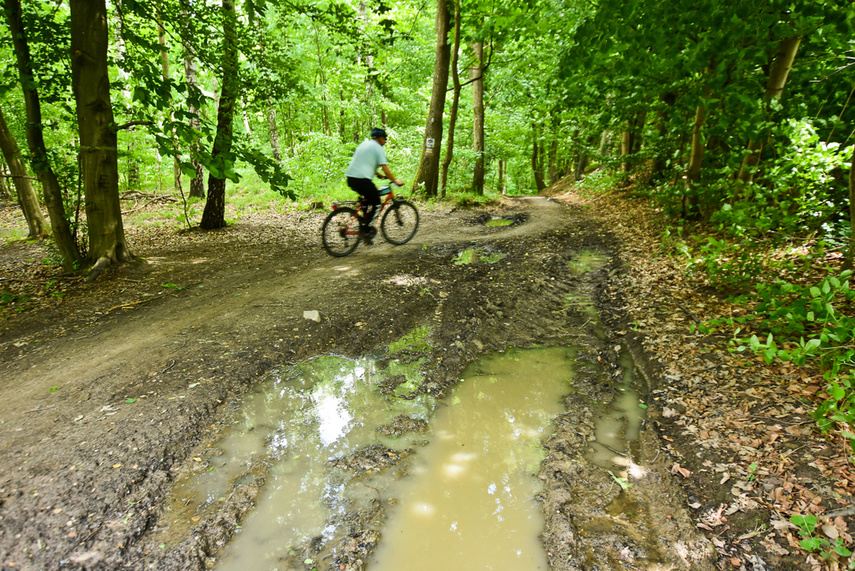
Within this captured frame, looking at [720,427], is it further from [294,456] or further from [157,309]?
[157,309]

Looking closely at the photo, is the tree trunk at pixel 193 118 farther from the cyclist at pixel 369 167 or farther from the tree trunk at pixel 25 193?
the tree trunk at pixel 25 193

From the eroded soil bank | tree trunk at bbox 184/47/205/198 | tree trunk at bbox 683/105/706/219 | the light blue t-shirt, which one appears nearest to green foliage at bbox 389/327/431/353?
the eroded soil bank

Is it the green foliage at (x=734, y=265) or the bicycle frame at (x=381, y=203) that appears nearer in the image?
the green foliage at (x=734, y=265)

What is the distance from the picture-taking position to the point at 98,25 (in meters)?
5.70

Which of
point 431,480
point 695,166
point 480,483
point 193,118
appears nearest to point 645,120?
point 695,166

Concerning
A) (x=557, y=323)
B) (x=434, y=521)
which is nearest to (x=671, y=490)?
(x=434, y=521)

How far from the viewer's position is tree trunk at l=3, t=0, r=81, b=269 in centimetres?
595

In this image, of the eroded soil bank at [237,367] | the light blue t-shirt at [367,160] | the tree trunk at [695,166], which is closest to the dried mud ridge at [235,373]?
the eroded soil bank at [237,367]

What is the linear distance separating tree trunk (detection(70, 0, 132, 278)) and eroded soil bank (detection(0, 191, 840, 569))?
620 millimetres

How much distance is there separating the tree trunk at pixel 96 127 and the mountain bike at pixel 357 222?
326 cm

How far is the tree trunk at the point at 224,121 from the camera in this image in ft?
18.7

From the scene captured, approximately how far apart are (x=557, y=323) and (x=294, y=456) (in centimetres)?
348

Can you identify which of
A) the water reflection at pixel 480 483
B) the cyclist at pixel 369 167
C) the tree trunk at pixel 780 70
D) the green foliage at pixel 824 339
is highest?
the tree trunk at pixel 780 70

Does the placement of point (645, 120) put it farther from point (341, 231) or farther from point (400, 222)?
point (341, 231)
